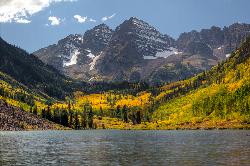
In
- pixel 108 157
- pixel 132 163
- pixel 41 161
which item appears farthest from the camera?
pixel 108 157

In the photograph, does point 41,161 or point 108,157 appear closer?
point 41,161

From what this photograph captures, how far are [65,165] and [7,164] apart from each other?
1106 cm

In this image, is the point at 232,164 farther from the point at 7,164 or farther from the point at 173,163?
the point at 7,164

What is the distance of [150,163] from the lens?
78188 millimetres

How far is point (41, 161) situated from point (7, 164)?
25.6 feet

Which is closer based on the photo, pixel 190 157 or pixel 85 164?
pixel 85 164

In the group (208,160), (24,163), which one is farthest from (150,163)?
(24,163)

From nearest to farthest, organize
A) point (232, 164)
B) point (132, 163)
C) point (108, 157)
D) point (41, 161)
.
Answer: point (232, 164), point (132, 163), point (41, 161), point (108, 157)

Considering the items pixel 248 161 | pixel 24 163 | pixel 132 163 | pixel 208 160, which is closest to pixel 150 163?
pixel 132 163

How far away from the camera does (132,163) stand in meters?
78.9

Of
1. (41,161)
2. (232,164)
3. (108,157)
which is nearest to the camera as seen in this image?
(232,164)

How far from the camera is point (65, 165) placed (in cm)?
7675

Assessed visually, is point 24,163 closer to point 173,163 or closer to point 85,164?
point 85,164

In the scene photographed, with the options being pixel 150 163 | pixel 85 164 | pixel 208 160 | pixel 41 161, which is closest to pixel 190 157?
pixel 208 160
